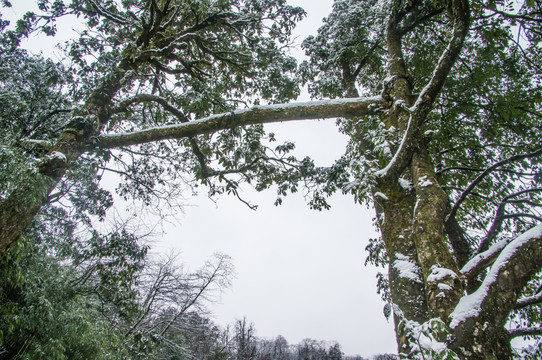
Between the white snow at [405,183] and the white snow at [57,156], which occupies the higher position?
the white snow at [57,156]

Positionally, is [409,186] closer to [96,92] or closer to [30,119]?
[96,92]

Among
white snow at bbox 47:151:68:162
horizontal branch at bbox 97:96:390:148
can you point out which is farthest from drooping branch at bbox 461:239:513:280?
white snow at bbox 47:151:68:162

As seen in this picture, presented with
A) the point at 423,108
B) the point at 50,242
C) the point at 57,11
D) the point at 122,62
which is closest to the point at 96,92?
the point at 122,62

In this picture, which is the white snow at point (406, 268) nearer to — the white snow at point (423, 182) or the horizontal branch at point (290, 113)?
the white snow at point (423, 182)

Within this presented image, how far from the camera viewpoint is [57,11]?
485cm

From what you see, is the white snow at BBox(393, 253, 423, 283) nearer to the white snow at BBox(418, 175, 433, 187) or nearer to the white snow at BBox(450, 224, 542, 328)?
the white snow at BBox(450, 224, 542, 328)

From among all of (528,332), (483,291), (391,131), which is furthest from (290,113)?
(528,332)

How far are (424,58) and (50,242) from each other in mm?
11333

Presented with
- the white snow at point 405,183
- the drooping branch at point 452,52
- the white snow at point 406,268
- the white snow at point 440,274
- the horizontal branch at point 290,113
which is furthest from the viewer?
the horizontal branch at point 290,113

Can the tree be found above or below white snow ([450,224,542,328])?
above

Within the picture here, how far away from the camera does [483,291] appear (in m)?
1.31

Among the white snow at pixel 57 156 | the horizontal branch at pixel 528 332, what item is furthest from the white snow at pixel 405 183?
the white snow at pixel 57 156

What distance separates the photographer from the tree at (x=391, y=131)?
1558 mm

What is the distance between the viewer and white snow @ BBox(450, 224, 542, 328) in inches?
49.5
